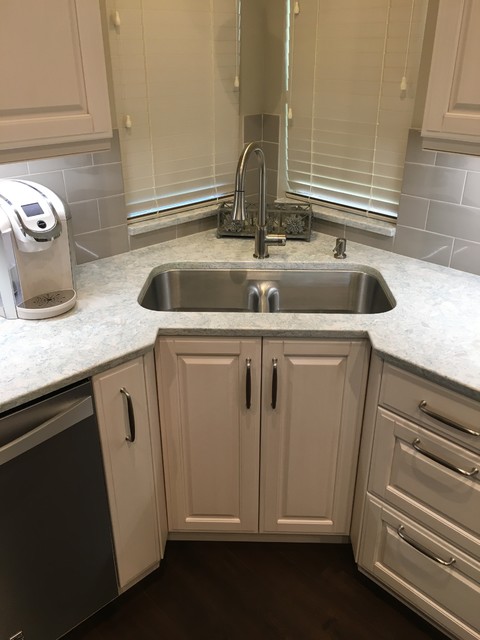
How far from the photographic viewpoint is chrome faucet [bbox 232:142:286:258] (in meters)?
1.71

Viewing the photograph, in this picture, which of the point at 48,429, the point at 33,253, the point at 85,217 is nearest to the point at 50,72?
the point at 33,253

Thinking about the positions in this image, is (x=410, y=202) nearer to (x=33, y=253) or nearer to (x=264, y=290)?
(x=264, y=290)

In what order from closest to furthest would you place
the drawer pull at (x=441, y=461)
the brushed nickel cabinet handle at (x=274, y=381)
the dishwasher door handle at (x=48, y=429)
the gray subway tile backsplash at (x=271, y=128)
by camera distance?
the dishwasher door handle at (x=48, y=429) → the drawer pull at (x=441, y=461) → the brushed nickel cabinet handle at (x=274, y=381) → the gray subway tile backsplash at (x=271, y=128)

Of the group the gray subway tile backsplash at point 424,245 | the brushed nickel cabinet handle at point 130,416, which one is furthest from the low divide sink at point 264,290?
the brushed nickel cabinet handle at point 130,416

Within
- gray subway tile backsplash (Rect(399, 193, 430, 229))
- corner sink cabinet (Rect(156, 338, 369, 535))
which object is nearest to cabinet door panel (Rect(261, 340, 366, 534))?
corner sink cabinet (Rect(156, 338, 369, 535))

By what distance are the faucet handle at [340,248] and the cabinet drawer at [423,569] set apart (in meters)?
0.87

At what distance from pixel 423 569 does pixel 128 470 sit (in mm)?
893

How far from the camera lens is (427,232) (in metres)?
1.95

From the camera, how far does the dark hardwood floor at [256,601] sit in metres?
1.64

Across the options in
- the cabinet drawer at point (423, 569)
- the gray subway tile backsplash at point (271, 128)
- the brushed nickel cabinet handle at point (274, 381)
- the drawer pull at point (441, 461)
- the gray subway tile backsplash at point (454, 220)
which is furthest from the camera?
the gray subway tile backsplash at point (271, 128)

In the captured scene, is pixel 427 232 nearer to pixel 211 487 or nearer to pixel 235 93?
pixel 235 93

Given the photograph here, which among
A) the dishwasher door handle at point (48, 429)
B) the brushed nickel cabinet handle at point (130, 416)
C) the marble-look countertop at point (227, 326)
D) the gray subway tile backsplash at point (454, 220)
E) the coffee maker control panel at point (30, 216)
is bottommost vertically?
the brushed nickel cabinet handle at point (130, 416)

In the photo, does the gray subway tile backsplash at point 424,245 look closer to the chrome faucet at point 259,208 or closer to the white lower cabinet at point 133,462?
the chrome faucet at point 259,208

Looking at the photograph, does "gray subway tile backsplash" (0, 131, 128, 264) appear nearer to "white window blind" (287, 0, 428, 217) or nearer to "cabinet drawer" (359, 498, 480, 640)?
"white window blind" (287, 0, 428, 217)
